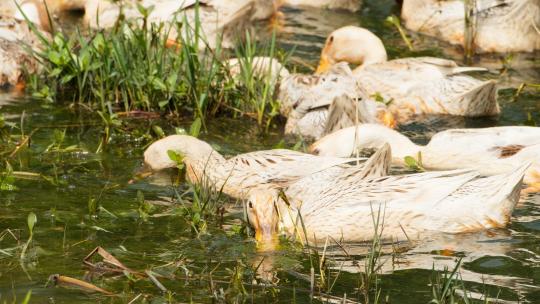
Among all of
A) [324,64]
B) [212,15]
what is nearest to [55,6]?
[212,15]

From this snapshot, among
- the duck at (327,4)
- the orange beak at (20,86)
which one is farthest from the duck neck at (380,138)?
the duck at (327,4)

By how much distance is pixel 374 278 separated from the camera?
6.04m

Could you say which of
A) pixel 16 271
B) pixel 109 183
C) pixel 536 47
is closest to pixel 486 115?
pixel 536 47

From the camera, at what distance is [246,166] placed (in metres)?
8.66

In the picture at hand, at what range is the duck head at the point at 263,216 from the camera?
23.2ft

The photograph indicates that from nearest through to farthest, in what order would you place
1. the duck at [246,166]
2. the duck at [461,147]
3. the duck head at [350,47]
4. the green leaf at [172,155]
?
the duck at [246,166] < the duck at [461,147] < the green leaf at [172,155] < the duck head at [350,47]

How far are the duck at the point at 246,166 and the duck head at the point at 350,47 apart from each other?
327 centimetres

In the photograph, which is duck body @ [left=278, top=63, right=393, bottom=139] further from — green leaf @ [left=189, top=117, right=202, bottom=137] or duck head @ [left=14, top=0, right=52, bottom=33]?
duck head @ [left=14, top=0, right=52, bottom=33]

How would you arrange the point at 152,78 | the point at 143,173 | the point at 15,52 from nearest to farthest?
the point at 143,173, the point at 152,78, the point at 15,52

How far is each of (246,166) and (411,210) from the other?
1.80 metres

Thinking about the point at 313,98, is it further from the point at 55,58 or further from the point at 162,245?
the point at 162,245

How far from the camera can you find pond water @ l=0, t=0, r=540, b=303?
19.4 feet

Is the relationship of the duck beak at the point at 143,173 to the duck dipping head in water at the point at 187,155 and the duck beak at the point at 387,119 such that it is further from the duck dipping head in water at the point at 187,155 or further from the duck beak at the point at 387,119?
the duck beak at the point at 387,119

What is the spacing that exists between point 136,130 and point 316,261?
350 cm
